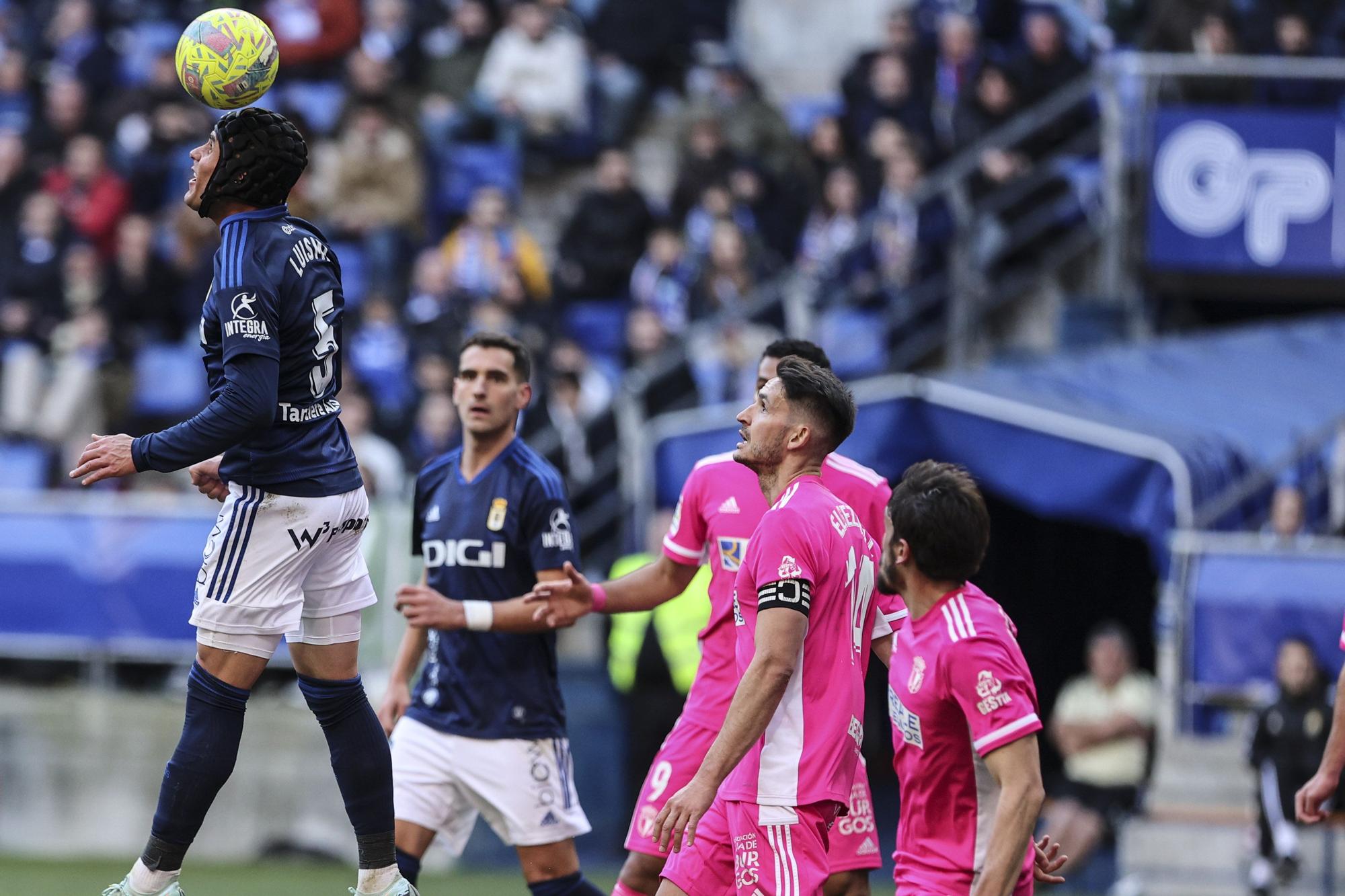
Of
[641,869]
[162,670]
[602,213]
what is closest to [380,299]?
[602,213]

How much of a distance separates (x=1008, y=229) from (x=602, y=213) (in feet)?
10.5

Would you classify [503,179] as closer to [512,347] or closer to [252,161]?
[512,347]

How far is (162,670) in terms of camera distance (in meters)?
13.0

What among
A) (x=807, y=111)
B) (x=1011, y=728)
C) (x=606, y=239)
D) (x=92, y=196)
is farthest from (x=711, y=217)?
(x=1011, y=728)

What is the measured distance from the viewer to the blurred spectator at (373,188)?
16266 mm

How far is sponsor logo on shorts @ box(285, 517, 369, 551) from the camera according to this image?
6.00 m

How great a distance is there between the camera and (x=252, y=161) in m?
5.94

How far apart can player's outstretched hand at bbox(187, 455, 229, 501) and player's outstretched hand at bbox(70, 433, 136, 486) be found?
489mm

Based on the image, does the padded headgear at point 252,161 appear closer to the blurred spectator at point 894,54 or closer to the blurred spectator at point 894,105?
the blurred spectator at point 894,105

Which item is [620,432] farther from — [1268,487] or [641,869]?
[641,869]

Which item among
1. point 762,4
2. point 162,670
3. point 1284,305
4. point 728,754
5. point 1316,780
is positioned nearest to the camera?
point 728,754

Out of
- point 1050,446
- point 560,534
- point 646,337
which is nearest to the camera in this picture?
point 560,534

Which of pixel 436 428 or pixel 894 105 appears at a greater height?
pixel 894 105

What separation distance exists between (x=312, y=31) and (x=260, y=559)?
12.8 metres
